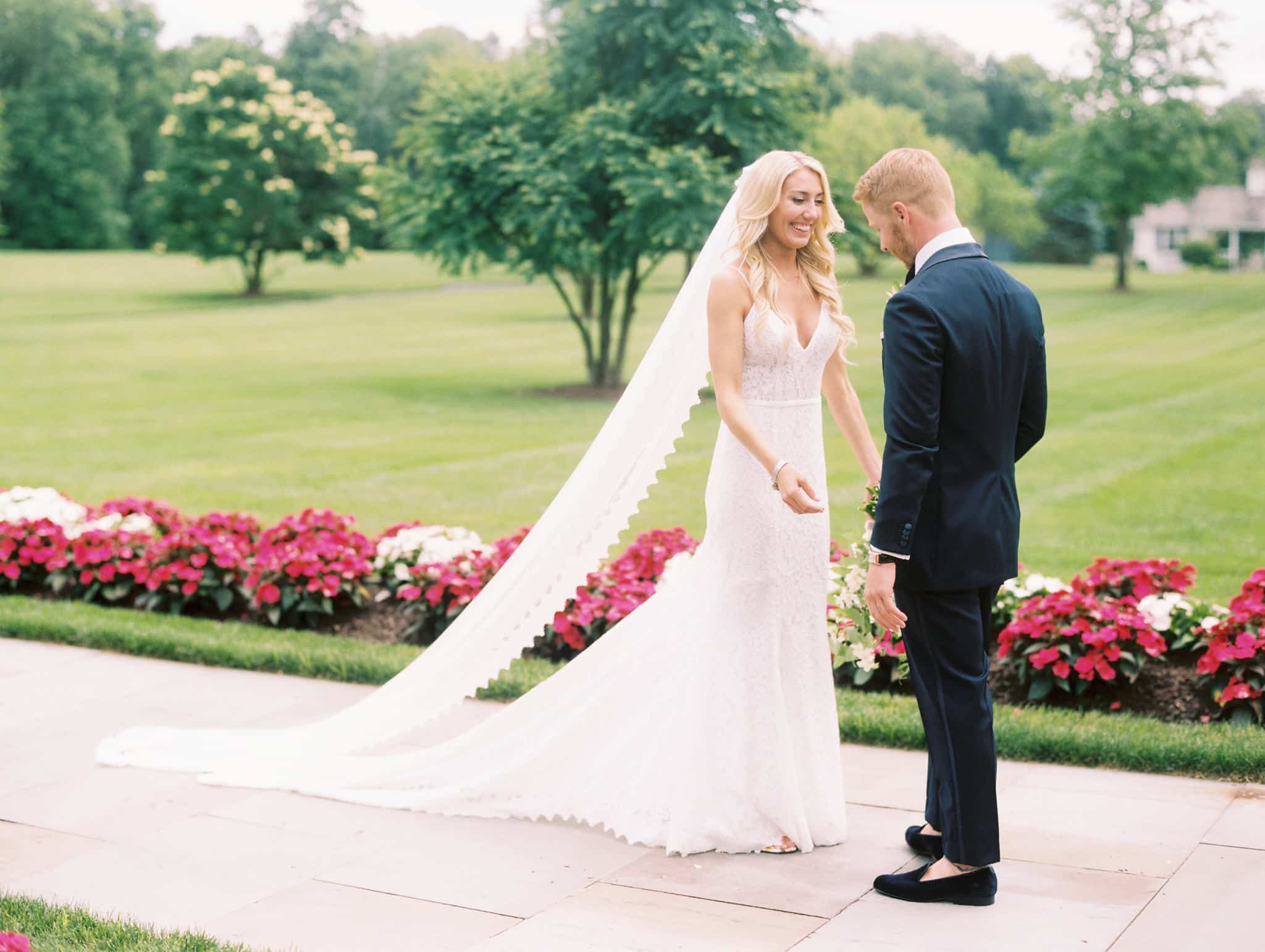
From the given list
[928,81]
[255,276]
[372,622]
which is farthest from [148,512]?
[928,81]

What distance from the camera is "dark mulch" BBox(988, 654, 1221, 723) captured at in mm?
6020

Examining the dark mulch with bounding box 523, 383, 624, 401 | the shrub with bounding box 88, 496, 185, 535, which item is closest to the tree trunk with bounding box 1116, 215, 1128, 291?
the dark mulch with bounding box 523, 383, 624, 401

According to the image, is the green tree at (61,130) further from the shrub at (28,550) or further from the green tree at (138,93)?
the shrub at (28,550)

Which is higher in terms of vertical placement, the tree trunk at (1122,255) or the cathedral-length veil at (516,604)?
the tree trunk at (1122,255)

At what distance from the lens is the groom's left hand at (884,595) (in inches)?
156

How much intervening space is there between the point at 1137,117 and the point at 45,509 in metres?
42.3

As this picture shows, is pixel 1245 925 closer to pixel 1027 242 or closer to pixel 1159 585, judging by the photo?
pixel 1159 585

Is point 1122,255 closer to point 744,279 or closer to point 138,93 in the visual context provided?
point 744,279

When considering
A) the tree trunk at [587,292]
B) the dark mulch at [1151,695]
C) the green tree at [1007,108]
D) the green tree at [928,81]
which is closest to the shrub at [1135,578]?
the dark mulch at [1151,695]

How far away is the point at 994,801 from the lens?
160 inches

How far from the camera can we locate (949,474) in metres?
3.93

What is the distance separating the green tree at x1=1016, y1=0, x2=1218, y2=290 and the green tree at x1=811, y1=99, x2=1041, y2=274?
4664 mm

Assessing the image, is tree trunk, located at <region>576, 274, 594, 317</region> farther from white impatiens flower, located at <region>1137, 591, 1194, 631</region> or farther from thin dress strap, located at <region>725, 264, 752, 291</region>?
thin dress strap, located at <region>725, 264, 752, 291</region>

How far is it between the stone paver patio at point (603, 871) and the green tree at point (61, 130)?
62465mm
